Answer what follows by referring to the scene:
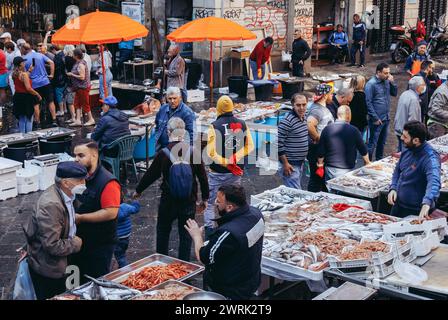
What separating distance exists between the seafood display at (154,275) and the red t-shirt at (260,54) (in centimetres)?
1184

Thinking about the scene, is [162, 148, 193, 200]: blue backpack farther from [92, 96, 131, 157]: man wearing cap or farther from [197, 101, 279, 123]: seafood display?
[197, 101, 279, 123]: seafood display

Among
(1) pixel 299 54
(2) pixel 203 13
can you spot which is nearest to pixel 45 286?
(2) pixel 203 13

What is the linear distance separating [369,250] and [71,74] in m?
9.03

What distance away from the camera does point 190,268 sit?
20.5 feet

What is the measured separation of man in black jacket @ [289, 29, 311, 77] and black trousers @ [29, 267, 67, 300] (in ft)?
50.7

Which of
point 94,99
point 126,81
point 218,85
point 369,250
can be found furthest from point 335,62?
point 369,250

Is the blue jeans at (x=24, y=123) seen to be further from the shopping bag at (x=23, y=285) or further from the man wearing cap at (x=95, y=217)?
the shopping bag at (x=23, y=285)

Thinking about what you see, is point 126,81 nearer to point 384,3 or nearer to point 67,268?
point 384,3

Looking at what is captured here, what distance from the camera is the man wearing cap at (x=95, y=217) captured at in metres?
6.04

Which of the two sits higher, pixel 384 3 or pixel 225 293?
pixel 384 3

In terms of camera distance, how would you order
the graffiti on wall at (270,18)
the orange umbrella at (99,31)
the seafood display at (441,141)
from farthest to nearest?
the graffiti on wall at (270,18) → the orange umbrella at (99,31) → the seafood display at (441,141)

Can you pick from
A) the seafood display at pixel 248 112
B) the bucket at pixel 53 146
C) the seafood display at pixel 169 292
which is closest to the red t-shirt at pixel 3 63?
the bucket at pixel 53 146

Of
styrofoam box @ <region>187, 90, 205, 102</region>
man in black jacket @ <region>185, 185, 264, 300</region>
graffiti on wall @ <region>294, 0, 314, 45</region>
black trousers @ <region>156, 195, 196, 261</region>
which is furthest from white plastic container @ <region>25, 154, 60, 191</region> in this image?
graffiti on wall @ <region>294, 0, 314, 45</region>

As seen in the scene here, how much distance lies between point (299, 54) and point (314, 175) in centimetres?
1185
